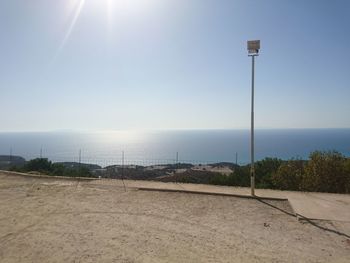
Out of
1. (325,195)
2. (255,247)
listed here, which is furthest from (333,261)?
(325,195)

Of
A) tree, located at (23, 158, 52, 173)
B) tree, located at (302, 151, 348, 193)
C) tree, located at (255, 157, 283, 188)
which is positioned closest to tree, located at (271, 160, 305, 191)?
tree, located at (302, 151, 348, 193)

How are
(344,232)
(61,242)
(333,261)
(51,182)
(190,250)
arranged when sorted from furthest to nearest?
(51,182), (344,232), (61,242), (190,250), (333,261)

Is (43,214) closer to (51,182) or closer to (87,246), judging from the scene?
(87,246)

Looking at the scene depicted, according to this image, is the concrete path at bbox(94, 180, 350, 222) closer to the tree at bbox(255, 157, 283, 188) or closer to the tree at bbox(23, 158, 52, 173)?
the tree at bbox(255, 157, 283, 188)

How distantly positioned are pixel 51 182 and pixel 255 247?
35.7ft

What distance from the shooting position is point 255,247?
23.1ft

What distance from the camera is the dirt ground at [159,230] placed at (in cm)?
661

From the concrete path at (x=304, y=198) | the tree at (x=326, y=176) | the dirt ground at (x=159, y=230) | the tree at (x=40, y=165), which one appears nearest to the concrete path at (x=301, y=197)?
the concrete path at (x=304, y=198)

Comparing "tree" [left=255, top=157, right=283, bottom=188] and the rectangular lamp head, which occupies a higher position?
the rectangular lamp head

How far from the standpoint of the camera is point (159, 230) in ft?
26.7

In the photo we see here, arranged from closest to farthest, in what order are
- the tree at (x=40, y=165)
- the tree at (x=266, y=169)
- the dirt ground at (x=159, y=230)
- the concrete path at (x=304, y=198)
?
the dirt ground at (x=159, y=230) < the concrete path at (x=304, y=198) < the tree at (x=266, y=169) < the tree at (x=40, y=165)

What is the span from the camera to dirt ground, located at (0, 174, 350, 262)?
661 cm

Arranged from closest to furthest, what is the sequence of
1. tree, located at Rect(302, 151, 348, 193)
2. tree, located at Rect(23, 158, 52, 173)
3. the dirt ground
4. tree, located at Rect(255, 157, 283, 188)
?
the dirt ground < tree, located at Rect(302, 151, 348, 193) < tree, located at Rect(255, 157, 283, 188) < tree, located at Rect(23, 158, 52, 173)

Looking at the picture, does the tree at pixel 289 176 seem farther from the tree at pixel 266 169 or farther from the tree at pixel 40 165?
the tree at pixel 40 165
